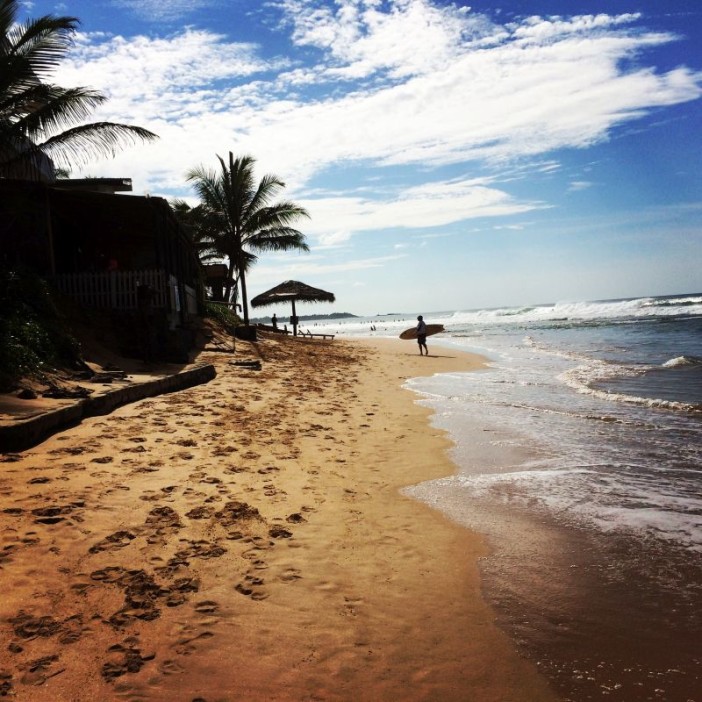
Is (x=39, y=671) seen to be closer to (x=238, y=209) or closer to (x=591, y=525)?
(x=591, y=525)

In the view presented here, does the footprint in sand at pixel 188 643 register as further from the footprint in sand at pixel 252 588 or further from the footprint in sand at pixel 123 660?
the footprint in sand at pixel 252 588

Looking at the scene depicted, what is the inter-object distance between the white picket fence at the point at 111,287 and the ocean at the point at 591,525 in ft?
24.6

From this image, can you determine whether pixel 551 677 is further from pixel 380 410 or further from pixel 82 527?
pixel 380 410

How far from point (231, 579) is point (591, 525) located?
9.32 ft

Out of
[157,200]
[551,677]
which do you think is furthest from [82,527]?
[157,200]

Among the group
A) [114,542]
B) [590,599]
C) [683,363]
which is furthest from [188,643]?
[683,363]

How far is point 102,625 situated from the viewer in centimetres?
257

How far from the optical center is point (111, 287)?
42.4 feet

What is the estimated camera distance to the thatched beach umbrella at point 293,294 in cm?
2906

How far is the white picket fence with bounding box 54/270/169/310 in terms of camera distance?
42.3ft

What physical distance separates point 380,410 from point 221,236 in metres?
18.3

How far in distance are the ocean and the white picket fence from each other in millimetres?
7511

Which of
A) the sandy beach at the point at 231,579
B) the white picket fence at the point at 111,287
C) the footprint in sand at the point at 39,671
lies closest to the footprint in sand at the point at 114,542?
the sandy beach at the point at 231,579

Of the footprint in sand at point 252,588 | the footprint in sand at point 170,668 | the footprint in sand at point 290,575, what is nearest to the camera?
the footprint in sand at point 170,668
